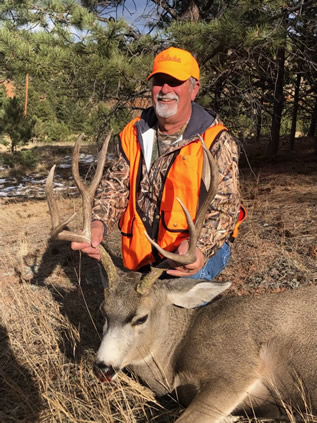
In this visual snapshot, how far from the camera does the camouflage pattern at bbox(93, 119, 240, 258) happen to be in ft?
11.1

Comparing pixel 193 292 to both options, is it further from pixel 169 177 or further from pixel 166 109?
pixel 166 109

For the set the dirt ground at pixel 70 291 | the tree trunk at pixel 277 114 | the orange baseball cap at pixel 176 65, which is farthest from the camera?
the tree trunk at pixel 277 114

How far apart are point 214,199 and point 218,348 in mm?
1162

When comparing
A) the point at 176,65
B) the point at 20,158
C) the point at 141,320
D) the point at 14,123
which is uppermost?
the point at 14,123

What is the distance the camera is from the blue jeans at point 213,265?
358 cm

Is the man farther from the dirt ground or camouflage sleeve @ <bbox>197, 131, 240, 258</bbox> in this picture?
the dirt ground

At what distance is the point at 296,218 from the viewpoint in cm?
619

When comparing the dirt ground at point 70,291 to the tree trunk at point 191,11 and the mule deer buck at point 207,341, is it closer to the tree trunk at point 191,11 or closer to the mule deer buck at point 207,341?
the mule deer buck at point 207,341

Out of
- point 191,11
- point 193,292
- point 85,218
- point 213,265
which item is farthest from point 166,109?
point 191,11

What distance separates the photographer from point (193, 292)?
2.99 meters

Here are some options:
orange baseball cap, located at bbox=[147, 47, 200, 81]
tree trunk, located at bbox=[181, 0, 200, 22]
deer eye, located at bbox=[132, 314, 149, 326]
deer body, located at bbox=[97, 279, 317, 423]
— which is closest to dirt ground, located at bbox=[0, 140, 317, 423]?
deer body, located at bbox=[97, 279, 317, 423]

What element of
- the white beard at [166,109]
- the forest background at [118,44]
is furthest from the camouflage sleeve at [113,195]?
the forest background at [118,44]

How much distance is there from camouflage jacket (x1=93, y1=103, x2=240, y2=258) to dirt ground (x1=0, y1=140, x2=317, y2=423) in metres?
1.03

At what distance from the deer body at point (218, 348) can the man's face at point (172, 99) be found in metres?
1.47
